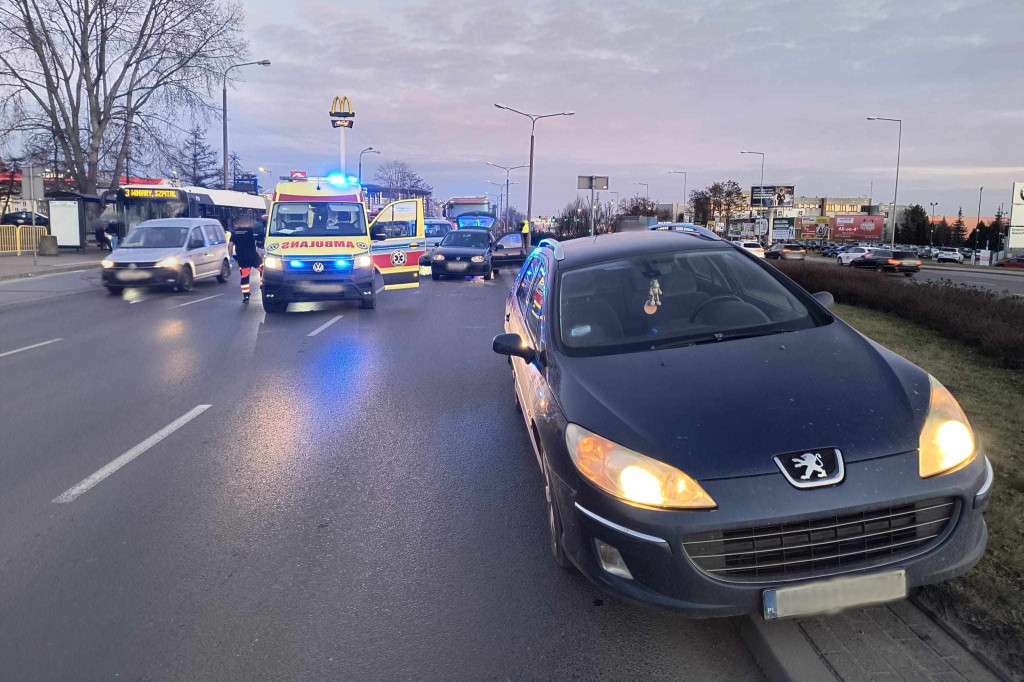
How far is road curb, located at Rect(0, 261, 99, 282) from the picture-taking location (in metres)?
22.5

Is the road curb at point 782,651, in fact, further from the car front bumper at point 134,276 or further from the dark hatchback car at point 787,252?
the dark hatchback car at point 787,252

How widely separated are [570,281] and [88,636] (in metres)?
3.15

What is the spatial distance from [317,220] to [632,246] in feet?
34.5

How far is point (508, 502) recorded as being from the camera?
4.68m

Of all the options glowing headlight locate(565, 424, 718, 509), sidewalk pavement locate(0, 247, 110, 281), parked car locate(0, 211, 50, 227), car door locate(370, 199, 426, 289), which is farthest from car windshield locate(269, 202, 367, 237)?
parked car locate(0, 211, 50, 227)

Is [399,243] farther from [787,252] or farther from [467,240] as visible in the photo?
[787,252]

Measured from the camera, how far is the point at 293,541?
4.12 metres

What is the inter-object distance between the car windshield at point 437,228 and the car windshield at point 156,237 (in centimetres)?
1599

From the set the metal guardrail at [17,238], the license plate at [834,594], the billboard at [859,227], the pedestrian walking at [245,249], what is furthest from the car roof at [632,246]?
the billboard at [859,227]

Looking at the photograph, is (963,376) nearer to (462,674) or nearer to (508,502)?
(508,502)

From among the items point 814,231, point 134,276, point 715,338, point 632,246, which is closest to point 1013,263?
point 814,231

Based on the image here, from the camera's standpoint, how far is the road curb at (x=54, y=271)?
2255 cm

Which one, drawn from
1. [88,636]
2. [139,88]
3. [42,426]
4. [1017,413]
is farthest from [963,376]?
[139,88]

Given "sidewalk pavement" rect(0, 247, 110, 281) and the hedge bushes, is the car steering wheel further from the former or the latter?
"sidewalk pavement" rect(0, 247, 110, 281)
